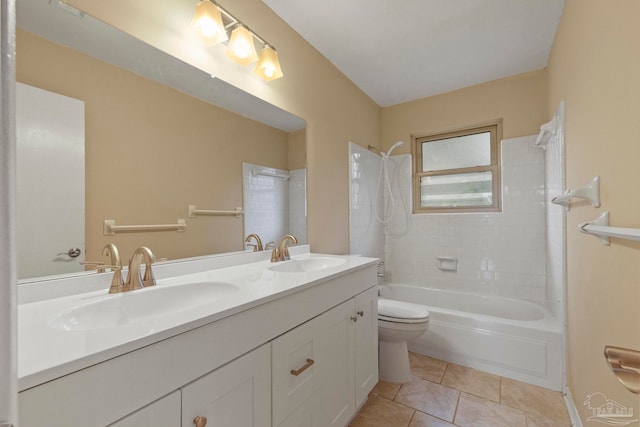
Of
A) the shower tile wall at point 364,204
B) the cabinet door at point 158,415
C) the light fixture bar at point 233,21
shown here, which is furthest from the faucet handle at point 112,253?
the shower tile wall at point 364,204

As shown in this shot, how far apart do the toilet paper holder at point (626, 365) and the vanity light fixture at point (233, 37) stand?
1.68 meters

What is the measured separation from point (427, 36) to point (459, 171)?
135cm

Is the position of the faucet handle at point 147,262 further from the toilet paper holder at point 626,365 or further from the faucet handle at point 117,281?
the toilet paper holder at point 626,365

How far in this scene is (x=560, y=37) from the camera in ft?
5.94

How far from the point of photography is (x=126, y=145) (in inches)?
42.1

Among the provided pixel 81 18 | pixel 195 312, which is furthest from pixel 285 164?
pixel 195 312

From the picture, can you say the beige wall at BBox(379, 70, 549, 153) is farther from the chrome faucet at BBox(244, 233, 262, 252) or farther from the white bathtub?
the chrome faucet at BBox(244, 233, 262, 252)

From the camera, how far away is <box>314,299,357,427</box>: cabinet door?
1.21 metres

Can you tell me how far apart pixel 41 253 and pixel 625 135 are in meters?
1.91

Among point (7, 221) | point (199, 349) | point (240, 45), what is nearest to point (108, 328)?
point (199, 349)

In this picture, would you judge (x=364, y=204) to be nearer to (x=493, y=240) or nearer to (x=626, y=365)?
(x=493, y=240)

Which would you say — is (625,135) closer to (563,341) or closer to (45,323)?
(563,341)

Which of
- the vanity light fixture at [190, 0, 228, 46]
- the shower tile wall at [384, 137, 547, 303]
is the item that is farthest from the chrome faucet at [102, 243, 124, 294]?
the shower tile wall at [384, 137, 547, 303]

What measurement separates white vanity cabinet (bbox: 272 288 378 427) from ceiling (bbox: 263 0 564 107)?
1722mm
